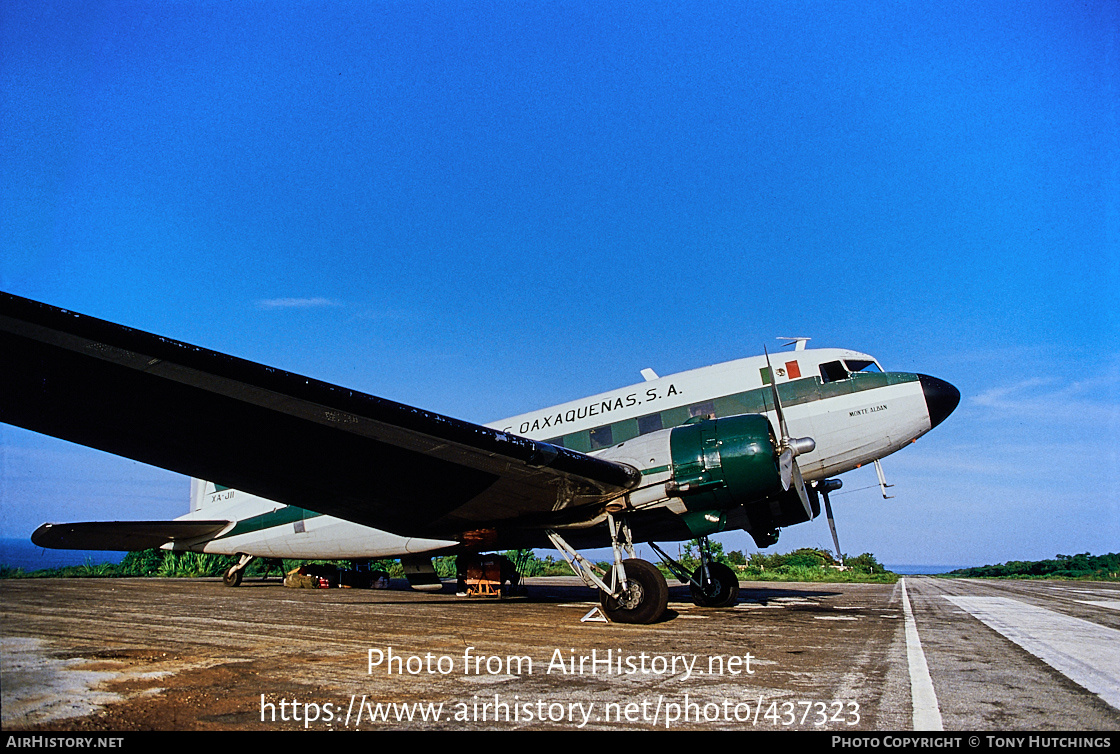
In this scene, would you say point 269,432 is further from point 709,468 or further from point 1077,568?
point 1077,568

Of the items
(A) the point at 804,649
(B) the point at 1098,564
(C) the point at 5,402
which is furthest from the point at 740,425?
(B) the point at 1098,564

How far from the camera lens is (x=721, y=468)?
31.6 ft

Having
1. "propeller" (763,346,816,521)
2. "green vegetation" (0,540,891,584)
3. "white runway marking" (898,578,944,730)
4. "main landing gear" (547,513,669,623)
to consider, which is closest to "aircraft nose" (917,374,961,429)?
"propeller" (763,346,816,521)

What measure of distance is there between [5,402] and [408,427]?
13.9 feet

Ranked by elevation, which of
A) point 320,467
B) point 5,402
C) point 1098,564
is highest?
point 5,402

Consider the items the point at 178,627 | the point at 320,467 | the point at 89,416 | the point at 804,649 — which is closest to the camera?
the point at 804,649

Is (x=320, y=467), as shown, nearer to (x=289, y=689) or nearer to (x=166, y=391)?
(x=166, y=391)

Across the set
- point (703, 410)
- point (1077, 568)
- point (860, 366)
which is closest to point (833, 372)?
point (860, 366)

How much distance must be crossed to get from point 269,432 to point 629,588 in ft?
17.6

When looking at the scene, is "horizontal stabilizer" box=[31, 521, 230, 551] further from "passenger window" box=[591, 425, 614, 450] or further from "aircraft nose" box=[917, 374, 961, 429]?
"aircraft nose" box=[917, 374, 961, 429]

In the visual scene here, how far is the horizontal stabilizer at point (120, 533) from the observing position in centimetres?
1884

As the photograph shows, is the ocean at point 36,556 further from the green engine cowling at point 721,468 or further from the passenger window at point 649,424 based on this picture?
the passenger window at point 649,424

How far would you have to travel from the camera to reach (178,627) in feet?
27.6

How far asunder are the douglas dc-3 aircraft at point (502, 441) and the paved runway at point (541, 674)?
1.80 m
